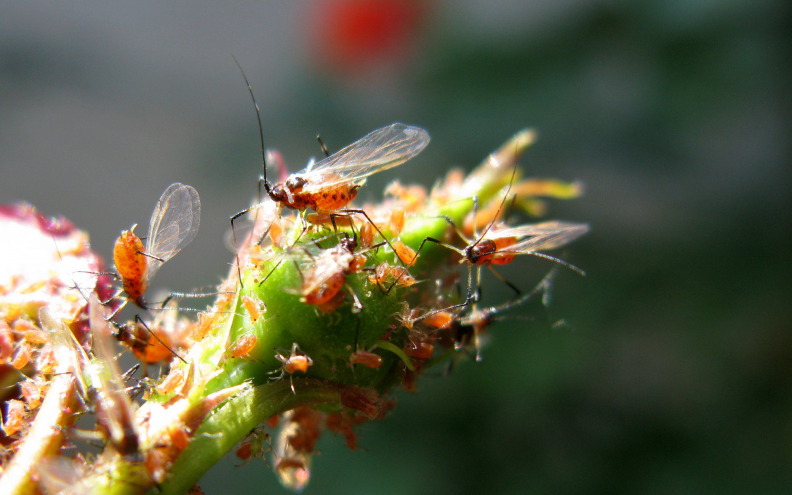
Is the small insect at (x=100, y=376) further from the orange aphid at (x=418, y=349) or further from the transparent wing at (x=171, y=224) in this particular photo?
the orange aphid at (x=418, y=349)

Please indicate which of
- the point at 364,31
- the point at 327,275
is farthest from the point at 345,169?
the point at 364,31

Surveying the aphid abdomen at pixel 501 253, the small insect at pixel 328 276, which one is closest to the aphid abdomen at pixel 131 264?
the small insect at pixel 328 276

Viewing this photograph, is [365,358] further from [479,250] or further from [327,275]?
[479,250]

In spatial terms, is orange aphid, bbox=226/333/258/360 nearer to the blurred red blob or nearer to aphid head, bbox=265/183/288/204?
aphid head, bbox=265/183/288/204

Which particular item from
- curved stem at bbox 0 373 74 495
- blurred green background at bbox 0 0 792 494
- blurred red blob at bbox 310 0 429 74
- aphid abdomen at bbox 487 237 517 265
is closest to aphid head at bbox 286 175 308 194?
aphid abdomen at bbox 487 237 517 265

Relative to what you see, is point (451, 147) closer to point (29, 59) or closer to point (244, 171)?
point (244, 171)
